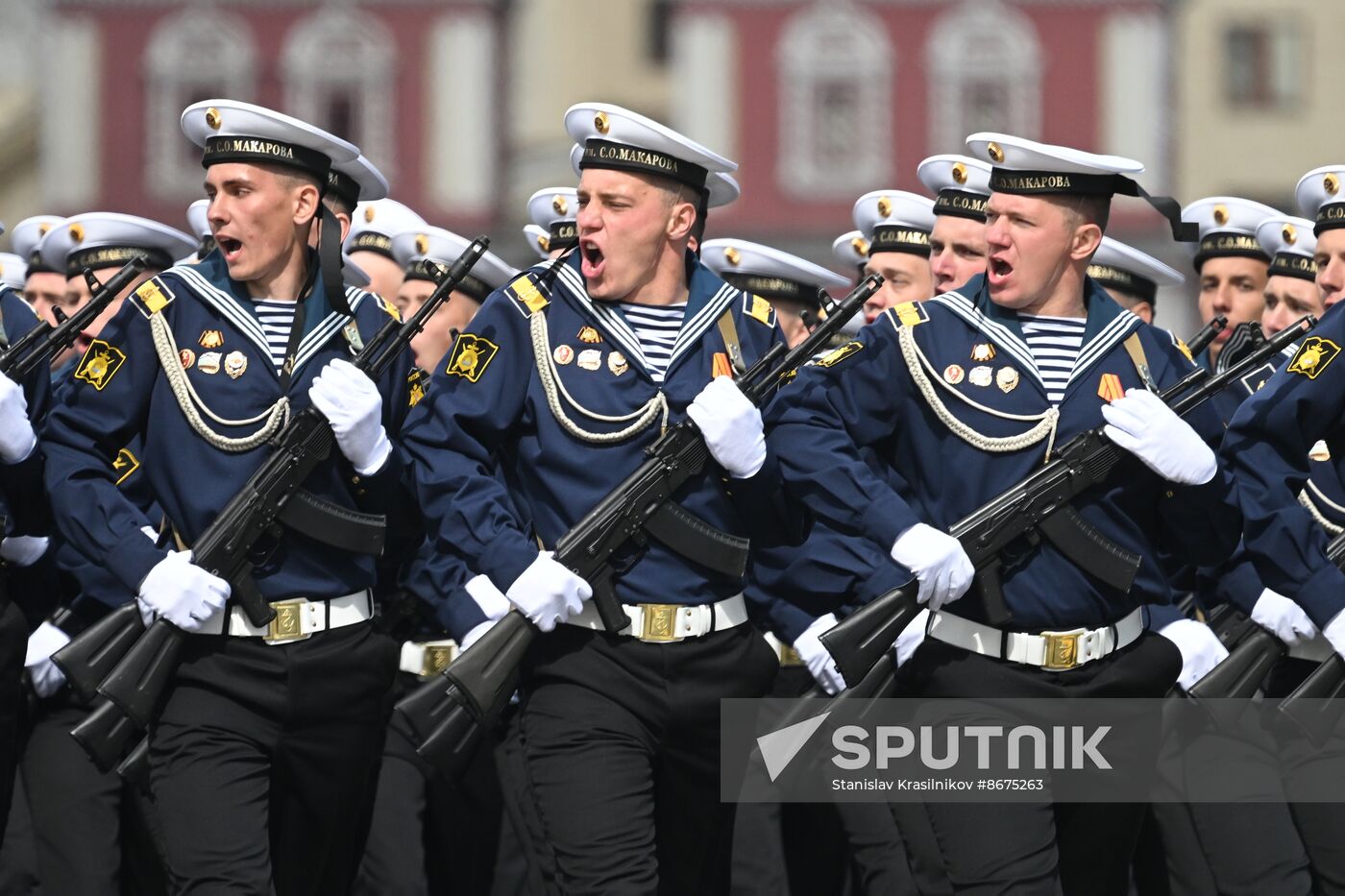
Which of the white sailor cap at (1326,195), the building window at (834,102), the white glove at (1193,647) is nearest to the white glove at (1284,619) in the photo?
the white glove at (1193,647)

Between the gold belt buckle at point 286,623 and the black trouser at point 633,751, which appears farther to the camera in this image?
the gold belt buckle at point 286,623

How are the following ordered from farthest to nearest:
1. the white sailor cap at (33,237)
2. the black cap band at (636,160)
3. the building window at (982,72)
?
1. the building window at (982,72)
2. the white sailor cap at (33,237)
3. the black cap band at (636,160)

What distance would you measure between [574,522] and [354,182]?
1602 mm

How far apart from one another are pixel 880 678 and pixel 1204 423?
122 centimetres

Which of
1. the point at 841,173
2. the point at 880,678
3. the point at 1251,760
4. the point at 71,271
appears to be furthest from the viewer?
the point at 841,173

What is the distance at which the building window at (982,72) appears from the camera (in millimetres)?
51156

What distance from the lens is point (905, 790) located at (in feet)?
23.9

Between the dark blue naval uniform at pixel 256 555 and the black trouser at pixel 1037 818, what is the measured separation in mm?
1644

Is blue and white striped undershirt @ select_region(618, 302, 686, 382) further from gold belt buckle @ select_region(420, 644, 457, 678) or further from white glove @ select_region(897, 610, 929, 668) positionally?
gold belt buckle @ select_region(420, 644, 457, 678)

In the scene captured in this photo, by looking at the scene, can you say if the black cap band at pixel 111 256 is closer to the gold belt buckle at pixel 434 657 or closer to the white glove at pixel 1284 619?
the gold belt buckle at pixel 434 657

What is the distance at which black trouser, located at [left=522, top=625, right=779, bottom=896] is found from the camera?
688cm

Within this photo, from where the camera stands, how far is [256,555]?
720 cm

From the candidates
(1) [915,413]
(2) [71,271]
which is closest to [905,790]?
(1) [915,413]

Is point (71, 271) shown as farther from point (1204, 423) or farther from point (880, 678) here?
point (1204, 423)
